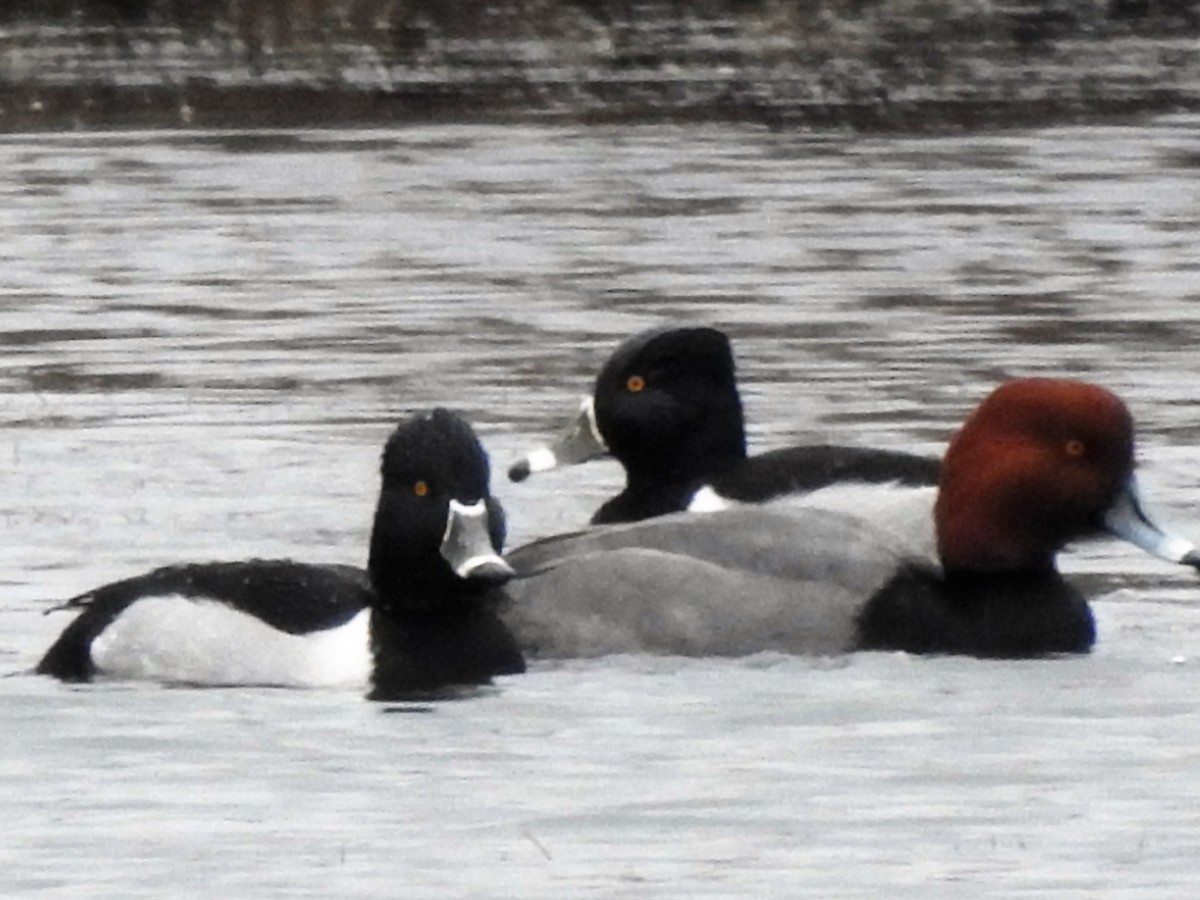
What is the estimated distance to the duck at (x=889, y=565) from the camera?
10.5 metres

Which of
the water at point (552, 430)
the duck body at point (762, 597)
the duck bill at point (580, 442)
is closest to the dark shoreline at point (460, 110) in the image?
the water at point (552, 430)

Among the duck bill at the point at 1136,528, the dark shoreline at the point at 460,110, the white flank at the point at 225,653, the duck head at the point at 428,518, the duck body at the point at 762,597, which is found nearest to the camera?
the white flank at the point at 225,653

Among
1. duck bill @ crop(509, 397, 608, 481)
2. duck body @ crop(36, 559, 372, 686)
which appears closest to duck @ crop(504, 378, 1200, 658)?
duck body @ crop(36, 559, 372, 686)

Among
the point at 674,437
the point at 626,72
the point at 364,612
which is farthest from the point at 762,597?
the point at 626,72

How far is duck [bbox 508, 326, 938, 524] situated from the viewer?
496 inches

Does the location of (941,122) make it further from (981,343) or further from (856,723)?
(856,723)

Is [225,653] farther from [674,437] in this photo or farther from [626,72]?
[626,72]

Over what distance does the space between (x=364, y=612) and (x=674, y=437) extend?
249 centimetres

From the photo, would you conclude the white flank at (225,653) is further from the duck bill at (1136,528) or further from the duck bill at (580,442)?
the duck bill at (580,442)

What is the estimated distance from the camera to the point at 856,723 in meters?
9.71

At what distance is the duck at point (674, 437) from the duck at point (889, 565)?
139 centimetres

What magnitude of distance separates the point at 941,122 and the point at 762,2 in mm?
8537

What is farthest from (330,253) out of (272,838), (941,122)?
(272,838)

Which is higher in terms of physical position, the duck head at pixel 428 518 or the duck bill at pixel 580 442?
the duck head at pixel 428 518
